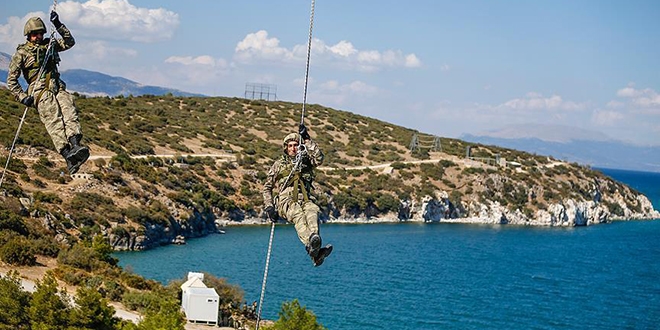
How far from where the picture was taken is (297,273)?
5566 cm

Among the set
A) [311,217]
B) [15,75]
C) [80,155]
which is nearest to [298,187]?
[311,217]

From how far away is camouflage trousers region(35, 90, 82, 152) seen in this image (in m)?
11.0

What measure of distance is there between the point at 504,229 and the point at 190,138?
42.3 metres

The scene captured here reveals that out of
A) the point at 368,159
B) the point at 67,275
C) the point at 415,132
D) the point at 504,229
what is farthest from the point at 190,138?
the point at 67,275

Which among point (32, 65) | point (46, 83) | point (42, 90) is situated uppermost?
point (32, 65)

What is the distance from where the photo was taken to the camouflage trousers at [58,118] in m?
11.0

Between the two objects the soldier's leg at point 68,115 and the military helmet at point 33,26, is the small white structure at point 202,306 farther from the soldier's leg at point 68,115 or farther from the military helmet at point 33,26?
the military helmet at point 33,26

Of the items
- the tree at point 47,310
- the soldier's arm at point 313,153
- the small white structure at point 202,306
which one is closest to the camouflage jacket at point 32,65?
the soldier's arm at point 313,153

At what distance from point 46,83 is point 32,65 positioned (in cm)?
33

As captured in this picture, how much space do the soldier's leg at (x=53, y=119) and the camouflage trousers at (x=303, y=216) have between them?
12.2 feet

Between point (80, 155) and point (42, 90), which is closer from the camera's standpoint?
point (80, 155)

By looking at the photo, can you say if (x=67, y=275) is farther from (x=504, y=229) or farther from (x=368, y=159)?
(x=368, y=159)

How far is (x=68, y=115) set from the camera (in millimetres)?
11180

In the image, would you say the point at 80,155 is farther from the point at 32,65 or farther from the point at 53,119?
the point at 32,65
